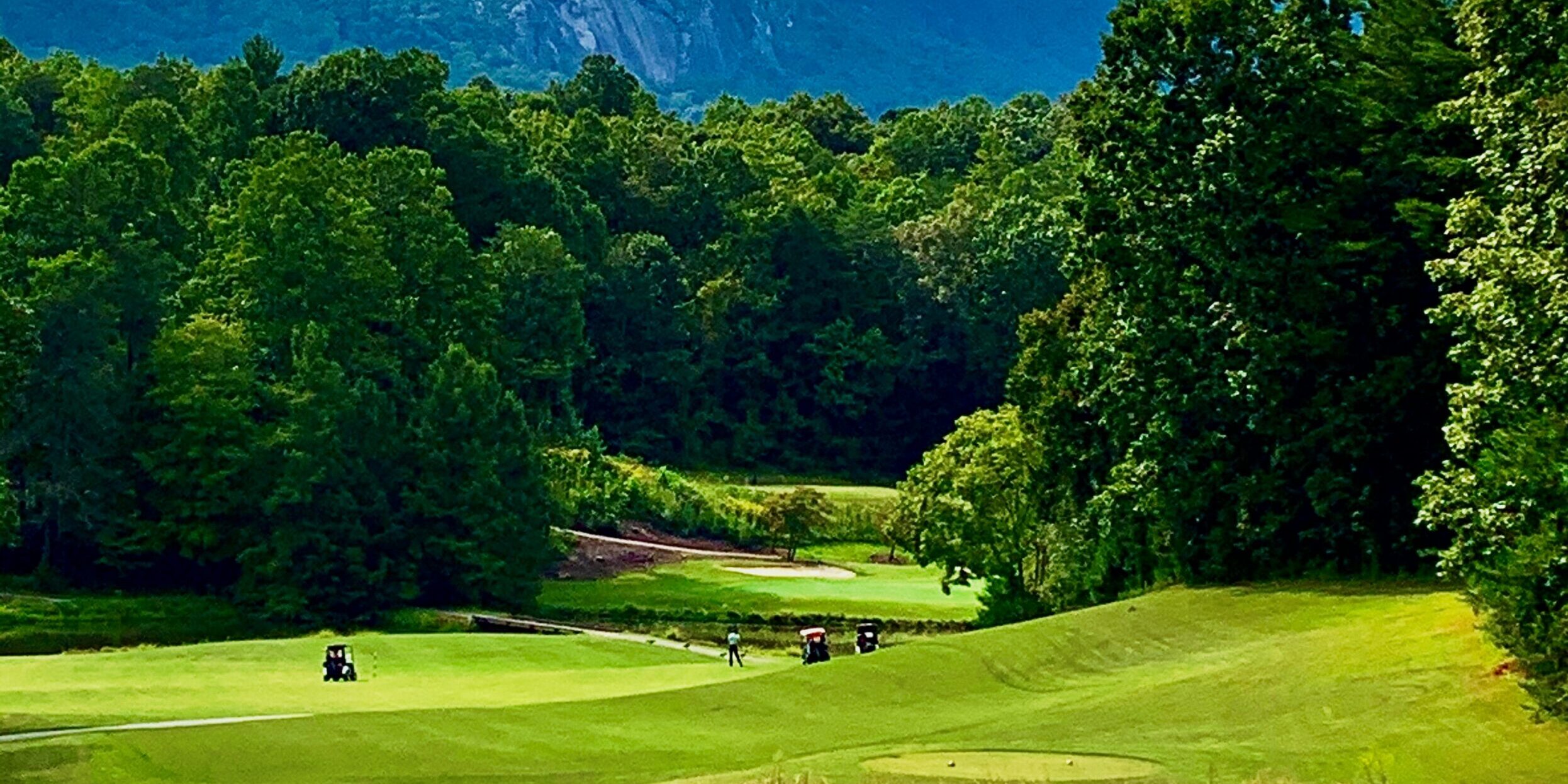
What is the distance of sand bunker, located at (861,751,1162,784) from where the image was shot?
2088cm

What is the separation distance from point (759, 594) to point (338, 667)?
27.4 metres

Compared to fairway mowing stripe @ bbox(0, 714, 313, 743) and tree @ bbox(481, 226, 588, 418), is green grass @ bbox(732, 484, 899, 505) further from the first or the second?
fairway mowing stripe @ bbox(0, 714, 313, 743)

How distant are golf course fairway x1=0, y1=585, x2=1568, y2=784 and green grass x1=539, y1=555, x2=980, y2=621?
65.9 feet

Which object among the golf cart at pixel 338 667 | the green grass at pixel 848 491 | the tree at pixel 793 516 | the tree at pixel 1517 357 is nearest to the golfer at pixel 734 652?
the golf cart at pixel 338 667

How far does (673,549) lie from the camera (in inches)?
2923

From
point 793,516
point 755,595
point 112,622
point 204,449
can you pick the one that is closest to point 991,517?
point 755,595

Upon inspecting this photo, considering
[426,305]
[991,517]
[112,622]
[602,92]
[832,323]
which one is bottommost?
[112,622]

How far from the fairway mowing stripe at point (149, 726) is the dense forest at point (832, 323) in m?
13.9

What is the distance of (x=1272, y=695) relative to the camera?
27016mm

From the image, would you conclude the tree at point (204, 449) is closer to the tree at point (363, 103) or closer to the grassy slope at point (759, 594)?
the grassy slope at point (759, 594)

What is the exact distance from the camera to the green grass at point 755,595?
58.6m

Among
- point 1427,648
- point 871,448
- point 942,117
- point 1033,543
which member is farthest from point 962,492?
point 942,117

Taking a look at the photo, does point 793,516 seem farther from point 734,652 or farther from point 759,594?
point 734,652

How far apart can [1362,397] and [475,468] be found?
95.3ft
